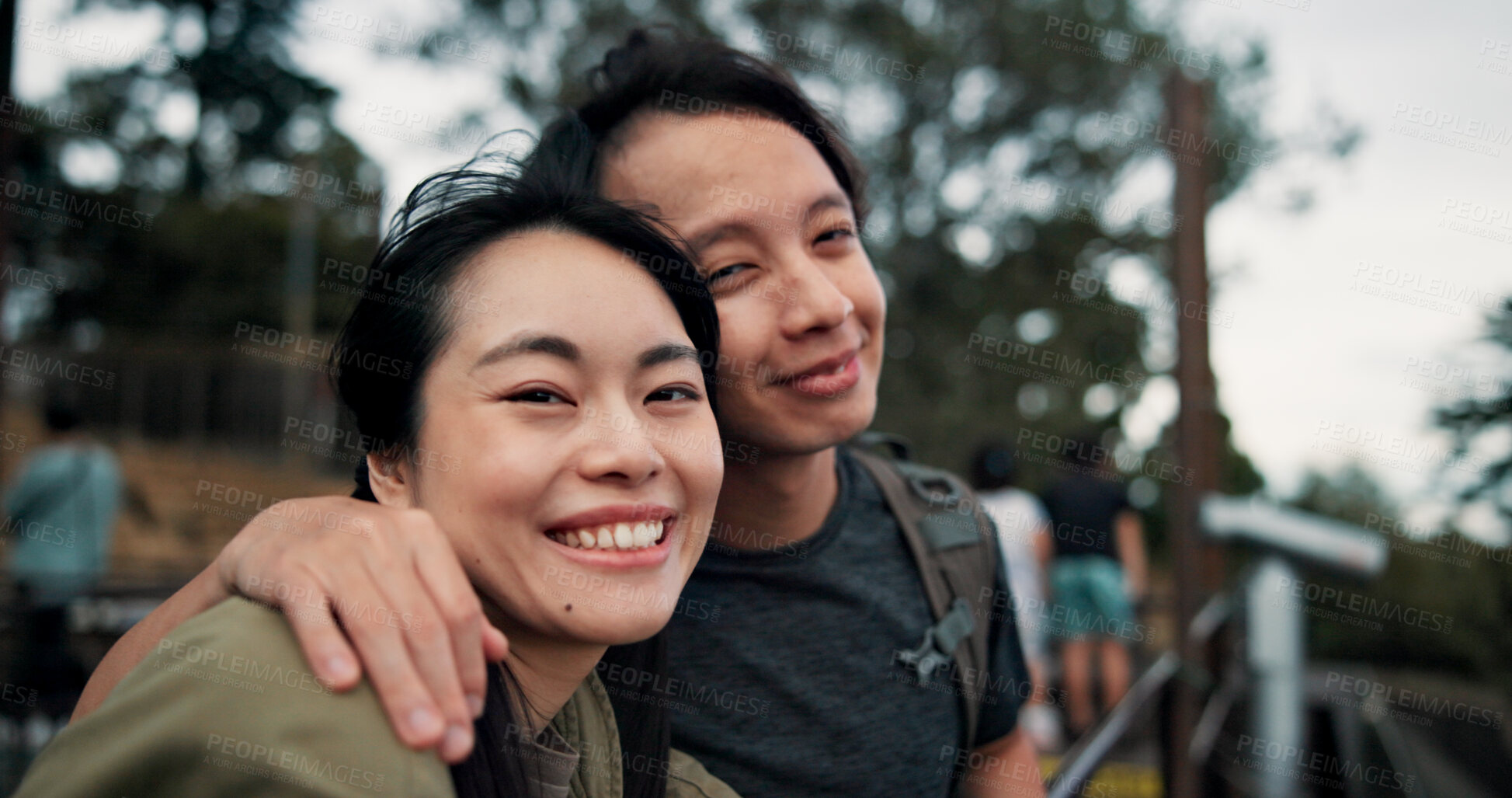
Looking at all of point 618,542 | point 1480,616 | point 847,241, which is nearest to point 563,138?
point 847,241

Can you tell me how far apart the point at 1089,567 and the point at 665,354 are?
5.75m

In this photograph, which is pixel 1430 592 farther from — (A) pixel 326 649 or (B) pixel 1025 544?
(A) pixel 326 649

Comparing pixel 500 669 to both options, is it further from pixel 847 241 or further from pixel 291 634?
pixel 847 241

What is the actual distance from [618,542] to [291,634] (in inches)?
15.2

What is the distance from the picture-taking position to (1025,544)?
5641 mm

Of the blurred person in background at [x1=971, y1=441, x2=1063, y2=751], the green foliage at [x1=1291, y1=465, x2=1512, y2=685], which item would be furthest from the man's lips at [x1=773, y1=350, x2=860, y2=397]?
the blurred person in background at [x1=971, y1=441, x2=1063, y2=751]

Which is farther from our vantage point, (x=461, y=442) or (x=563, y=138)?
(x=563, y=138)

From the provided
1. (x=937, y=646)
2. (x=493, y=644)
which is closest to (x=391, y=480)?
(x=493, y=644)

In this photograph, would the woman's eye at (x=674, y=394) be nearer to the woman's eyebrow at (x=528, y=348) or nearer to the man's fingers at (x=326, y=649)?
the woman's eyebrow at (x=528, y=348)

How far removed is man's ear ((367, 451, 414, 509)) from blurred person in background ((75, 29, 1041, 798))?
48cm

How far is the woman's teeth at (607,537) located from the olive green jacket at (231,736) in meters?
0.31

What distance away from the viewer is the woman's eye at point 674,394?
51.9 inches

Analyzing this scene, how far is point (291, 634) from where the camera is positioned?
0.97 m

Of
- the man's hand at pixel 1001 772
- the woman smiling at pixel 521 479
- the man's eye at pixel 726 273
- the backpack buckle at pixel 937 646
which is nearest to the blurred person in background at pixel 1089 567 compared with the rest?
the man's hand at pixel 1001 772
